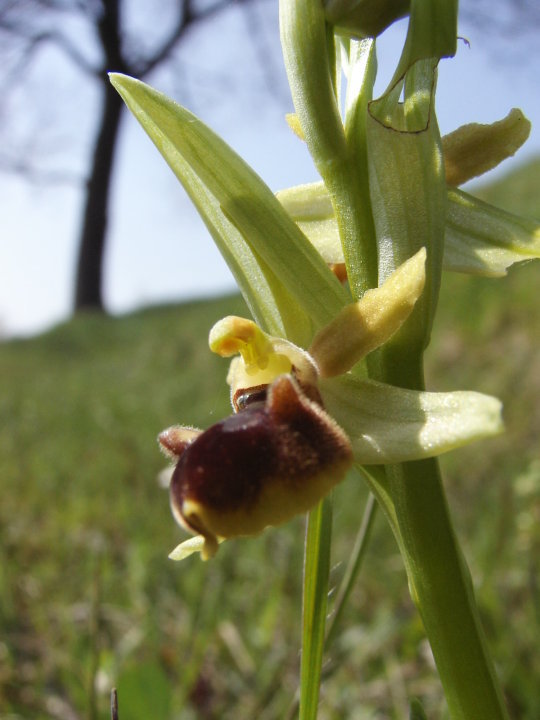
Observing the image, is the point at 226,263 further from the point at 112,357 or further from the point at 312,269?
the point at 112,357

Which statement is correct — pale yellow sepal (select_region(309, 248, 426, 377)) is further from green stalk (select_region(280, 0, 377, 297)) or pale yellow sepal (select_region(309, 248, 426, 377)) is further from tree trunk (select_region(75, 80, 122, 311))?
tree trunk (select_region(75, 80, 122, 311))

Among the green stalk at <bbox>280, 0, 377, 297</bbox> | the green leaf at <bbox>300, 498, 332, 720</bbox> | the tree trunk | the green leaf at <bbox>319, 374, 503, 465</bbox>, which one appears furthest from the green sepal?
the tree trunk

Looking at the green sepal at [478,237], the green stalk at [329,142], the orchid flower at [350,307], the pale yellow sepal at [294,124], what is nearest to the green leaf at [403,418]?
the orchid flower at [350,307]

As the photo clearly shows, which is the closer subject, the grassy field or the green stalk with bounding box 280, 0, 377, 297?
the green stalk with bounding box 280, 0, 377, 297

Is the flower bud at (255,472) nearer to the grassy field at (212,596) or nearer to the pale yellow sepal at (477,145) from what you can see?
the grassy field at (212,596)

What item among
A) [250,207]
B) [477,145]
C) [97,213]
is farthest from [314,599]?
[97,213]
